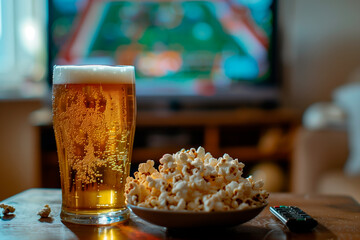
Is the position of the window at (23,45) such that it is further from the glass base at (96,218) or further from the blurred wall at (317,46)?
the glass base at (96,218)

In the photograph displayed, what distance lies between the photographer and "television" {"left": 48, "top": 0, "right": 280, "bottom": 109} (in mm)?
3244

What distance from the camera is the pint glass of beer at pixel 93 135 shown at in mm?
859

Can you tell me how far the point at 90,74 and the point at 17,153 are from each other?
2.27 m

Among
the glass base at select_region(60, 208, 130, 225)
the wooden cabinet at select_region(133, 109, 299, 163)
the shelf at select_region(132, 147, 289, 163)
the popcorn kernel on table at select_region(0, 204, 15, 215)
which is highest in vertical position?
the glass base at select_region(60, 208, 130, 225)

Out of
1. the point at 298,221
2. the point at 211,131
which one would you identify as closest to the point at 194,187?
the point at 298,221

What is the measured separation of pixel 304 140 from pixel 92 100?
171 centimetres

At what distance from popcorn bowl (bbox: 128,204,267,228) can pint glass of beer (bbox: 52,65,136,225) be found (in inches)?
3.9

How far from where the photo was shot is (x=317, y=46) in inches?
135

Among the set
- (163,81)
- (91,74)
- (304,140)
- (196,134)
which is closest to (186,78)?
(163,81)

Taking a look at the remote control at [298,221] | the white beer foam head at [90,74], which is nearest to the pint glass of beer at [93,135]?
the white beer foam head at [90,74]

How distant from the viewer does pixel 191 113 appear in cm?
319

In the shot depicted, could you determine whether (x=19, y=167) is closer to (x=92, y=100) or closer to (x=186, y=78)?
(x=186, y=78)

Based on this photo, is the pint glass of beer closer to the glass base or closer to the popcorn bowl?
the glass base

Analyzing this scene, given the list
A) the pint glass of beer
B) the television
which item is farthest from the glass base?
the television
